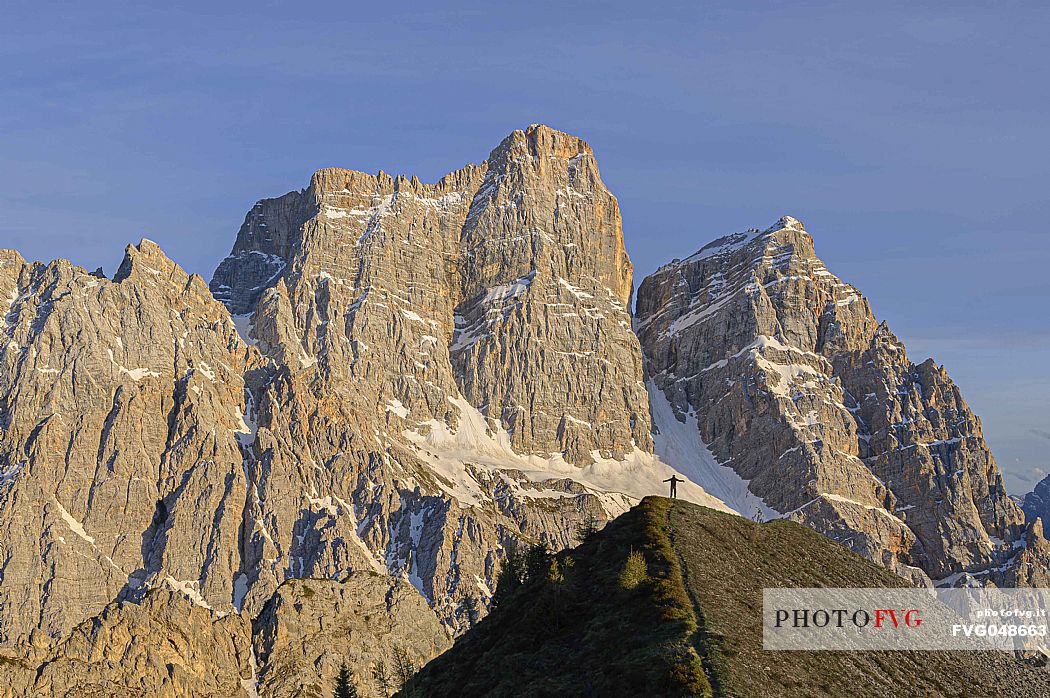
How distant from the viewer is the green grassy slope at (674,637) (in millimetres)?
61938

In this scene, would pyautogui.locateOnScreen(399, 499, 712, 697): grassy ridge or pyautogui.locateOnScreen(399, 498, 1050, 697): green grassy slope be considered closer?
pyautogui.locateOnScreen(399, 499, 712, 697): grassy ridge

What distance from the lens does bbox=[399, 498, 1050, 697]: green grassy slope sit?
203 feet

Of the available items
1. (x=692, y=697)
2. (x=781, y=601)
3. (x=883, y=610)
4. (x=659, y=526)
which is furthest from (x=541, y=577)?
(x=692, y=697)

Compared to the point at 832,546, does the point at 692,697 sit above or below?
below

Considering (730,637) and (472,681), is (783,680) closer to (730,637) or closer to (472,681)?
(730,637)

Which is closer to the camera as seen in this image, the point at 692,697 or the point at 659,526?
the point at 692,697

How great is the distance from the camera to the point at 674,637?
6506cm

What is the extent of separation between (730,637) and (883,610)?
109 ft

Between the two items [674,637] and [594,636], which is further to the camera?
[594,636]

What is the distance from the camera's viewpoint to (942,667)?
83.5 meters

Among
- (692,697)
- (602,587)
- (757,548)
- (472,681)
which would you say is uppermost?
(757,548)

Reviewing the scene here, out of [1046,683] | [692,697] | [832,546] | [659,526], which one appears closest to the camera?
[692,697]

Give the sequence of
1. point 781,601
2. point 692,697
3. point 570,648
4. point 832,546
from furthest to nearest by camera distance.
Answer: point 832,546, point 781,601, point 570,648, point 692,697

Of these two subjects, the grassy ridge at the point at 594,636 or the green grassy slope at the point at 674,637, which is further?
the green grassy slope at the point at 674,637
